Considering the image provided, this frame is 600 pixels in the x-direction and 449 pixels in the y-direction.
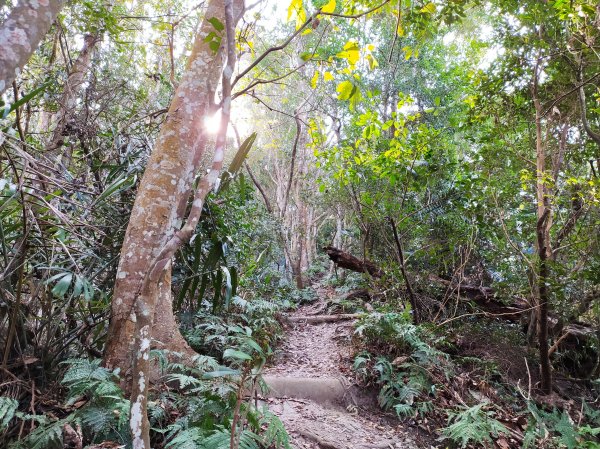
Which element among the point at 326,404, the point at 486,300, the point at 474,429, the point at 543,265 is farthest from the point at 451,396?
the point at 486,300

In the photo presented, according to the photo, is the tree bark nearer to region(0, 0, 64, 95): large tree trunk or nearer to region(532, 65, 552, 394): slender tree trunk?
region(0, 0, 64, 95): large tree trunk

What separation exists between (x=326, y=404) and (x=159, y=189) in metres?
2.88

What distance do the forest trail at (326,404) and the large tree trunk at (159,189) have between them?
112cm

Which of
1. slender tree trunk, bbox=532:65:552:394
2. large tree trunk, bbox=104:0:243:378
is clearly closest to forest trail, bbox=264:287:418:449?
large tree trunk, bbox=104:0:243:378

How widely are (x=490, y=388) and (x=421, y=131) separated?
3.51 metres

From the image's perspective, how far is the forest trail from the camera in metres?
3.40

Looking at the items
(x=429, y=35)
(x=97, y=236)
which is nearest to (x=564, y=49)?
(x=429, y=35)

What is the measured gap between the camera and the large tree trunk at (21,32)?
1.49 meters

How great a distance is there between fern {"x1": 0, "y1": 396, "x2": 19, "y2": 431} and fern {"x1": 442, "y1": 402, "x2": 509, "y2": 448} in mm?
3283

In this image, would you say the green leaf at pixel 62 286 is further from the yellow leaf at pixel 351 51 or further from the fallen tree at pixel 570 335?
the fallen tree at pixel 570 335

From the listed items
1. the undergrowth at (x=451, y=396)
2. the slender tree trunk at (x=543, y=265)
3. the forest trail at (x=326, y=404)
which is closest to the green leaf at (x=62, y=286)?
the forest trail at (x=326, y=404)

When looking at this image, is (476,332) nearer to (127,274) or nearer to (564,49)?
(564,49)

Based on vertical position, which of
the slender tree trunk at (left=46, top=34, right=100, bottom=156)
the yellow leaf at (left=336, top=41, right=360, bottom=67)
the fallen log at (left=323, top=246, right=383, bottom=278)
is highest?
the slender tree trunk at (left=46, top=34, right=100, bottom=156)

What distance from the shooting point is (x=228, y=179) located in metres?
4.02
